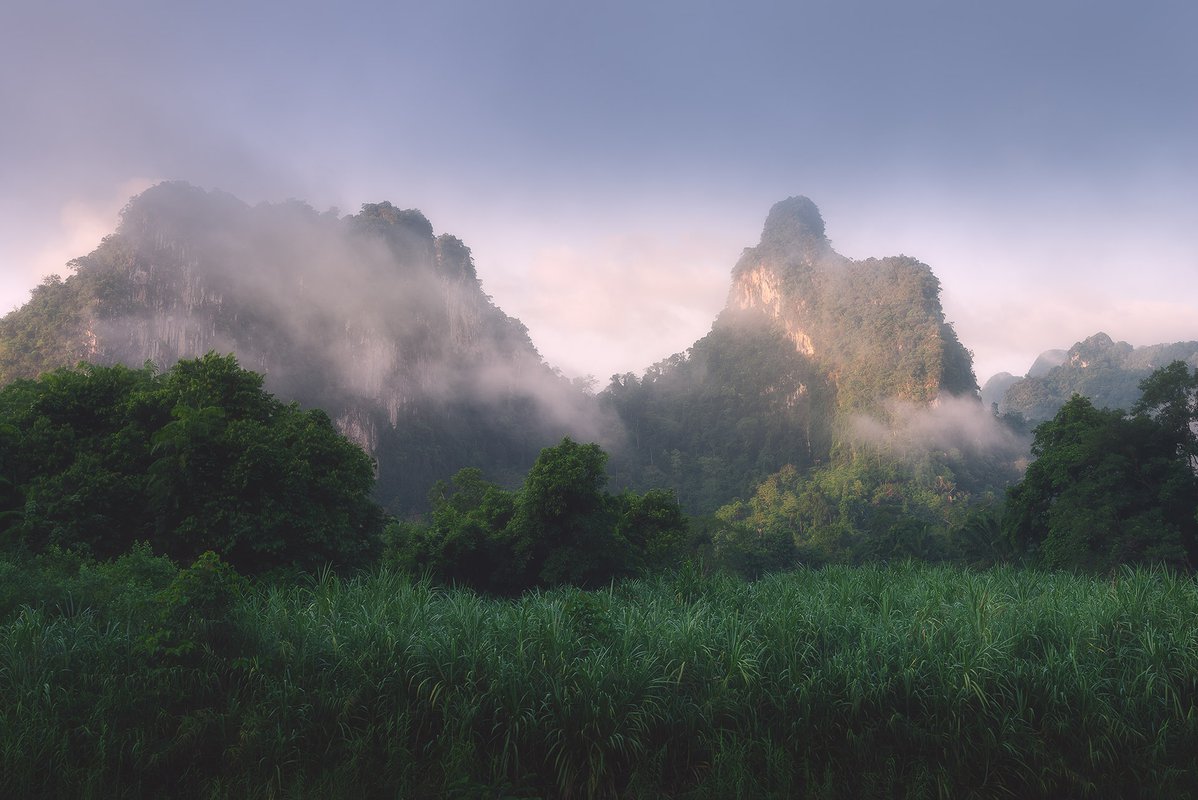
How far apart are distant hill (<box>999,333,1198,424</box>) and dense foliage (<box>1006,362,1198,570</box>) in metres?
83.3

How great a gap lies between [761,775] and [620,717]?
4.34 ft

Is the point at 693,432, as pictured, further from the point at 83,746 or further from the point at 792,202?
the point at 83,746

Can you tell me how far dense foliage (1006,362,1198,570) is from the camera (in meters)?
18.7

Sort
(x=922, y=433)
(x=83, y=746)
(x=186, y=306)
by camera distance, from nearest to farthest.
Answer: (x=83, y=746) < (x=922, y=433) < (x=186, y=306)

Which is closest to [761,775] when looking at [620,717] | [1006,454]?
[620,717]

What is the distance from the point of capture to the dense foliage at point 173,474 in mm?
12992

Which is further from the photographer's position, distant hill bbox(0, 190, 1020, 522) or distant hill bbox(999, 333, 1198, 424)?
distant hill bbox(999, 333, 1198, 424)

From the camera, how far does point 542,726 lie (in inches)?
249

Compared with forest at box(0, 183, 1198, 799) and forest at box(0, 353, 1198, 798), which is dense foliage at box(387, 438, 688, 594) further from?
forest at box(0, 353, 1198, 798)

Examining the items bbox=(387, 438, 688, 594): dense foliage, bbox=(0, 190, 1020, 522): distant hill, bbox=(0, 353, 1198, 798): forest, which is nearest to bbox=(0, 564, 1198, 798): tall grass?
bbox=(0, 353, 1198, 798): forest

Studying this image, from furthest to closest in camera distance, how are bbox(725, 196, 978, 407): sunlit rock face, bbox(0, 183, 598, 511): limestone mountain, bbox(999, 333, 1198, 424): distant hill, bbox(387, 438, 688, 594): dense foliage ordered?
bbox(999, 333, 1198, 424): distant hill
bbox(725, 196, 978, 407): sunlit rock face
bbox(0, 183, 598, 511): limestone mountain
bbox(387, 438, 688, 594): dense foliage

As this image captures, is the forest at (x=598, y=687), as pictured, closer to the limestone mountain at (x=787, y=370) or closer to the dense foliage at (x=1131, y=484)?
the dense foliage at (x=1131, y=484)

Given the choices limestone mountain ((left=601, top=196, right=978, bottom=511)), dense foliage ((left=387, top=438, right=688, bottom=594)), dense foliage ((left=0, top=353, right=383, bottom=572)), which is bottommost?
dense foliage ((left=387, top=438, right=688, bottom=594))

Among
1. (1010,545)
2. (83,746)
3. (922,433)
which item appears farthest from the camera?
(922,433)
